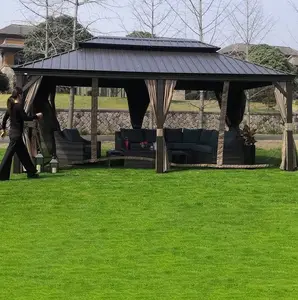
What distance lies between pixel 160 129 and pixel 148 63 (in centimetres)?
207

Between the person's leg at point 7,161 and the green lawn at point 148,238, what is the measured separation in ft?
0.79

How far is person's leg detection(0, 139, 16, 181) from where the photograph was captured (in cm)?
1118

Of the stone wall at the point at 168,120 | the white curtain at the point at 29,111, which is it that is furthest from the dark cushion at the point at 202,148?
the stone wall at the point at 168,120

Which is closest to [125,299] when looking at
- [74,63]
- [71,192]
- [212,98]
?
[71,192]

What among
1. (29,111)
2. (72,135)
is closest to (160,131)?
(29,111)

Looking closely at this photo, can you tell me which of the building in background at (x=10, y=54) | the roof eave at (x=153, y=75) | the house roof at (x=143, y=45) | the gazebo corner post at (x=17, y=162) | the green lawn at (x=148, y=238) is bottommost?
the green lawn at (x=148, y=238)

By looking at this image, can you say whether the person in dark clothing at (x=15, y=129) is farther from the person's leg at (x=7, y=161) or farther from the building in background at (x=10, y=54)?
the building in background at (x=10, y=54)

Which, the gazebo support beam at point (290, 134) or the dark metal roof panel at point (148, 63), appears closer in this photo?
the dark metal roof panel at point (148, 63)

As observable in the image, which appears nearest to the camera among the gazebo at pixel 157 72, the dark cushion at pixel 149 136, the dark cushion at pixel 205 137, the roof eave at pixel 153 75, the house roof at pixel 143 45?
the roof eave at pixel 153 75

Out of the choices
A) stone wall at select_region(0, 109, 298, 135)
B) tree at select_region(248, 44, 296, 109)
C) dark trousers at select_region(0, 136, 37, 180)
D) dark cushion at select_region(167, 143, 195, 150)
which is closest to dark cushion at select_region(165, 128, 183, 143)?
dark cushion at select_region(167, 143, 195, 150)

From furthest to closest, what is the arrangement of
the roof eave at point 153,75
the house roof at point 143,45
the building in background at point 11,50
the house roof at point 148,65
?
the building in background at point 11,50 → the house roof at point 143,45 → the house roof at point 148,65 → the roof eave at point 153,75

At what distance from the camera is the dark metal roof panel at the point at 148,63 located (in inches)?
540

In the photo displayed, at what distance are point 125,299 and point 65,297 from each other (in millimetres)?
542

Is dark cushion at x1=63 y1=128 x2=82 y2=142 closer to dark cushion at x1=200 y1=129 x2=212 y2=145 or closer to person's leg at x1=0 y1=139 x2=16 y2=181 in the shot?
dark cushion at x1=200 y1=129 x2=212 y2=145
